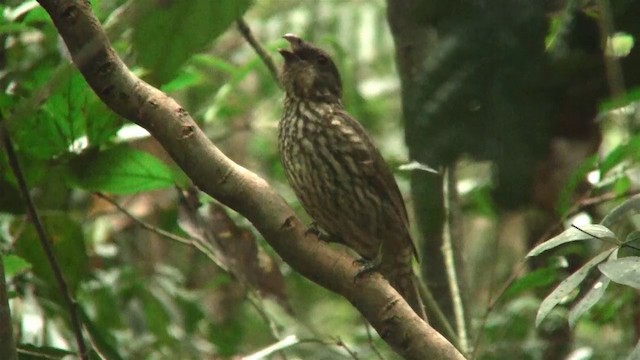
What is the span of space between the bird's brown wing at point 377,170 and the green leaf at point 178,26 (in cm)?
216

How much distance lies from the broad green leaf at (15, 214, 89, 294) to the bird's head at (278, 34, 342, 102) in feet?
3.59

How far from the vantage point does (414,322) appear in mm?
2074

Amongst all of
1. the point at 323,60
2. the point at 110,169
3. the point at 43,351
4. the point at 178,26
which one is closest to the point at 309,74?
the point at 323,60

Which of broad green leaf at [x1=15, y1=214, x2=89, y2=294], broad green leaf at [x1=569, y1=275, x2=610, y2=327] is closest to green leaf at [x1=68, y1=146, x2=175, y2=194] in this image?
broad green leaf at [x1=15, y1=214, x2=89, y2=294]

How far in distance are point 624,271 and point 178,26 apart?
3.30 feet

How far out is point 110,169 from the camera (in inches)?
102

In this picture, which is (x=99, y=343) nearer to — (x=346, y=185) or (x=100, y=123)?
(x=100, y=123)

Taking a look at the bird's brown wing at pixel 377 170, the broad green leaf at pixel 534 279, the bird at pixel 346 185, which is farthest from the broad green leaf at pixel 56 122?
the broad green leaf at pixel 534 279

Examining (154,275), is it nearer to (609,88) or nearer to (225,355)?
(225,355)

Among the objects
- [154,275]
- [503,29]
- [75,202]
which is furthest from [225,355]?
[503,29]

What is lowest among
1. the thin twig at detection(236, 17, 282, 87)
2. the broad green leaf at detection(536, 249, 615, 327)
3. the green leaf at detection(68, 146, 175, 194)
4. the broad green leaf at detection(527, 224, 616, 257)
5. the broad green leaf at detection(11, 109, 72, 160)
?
the broad green leaf at detection(536, 249, 615, 327)

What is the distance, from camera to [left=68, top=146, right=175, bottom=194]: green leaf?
260 cm

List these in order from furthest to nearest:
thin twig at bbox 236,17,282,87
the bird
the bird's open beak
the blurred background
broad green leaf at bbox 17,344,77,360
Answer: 1. the bird's open beak
2. the bird
3. thin twig at bbox 236,17,282,87
4. broad green leaf at bbox 17,344,77,360
5. the blurred background

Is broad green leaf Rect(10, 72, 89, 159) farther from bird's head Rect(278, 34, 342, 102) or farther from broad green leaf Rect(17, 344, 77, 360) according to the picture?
bird's head Rect(278, 34, 342, 102)
